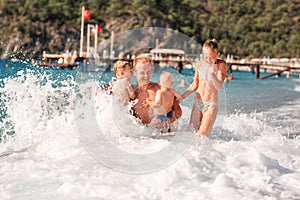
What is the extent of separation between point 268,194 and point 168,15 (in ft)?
326

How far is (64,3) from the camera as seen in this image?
102312 mm

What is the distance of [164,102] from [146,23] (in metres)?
88.3

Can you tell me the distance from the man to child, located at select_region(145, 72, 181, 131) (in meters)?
0.07

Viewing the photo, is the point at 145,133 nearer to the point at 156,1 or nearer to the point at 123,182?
the point at 123,182

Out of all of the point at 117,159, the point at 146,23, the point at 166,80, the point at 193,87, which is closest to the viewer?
the point at 117,159

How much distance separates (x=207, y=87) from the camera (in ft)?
18.2

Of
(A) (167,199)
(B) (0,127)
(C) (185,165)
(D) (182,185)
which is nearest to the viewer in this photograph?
(A) (167,199)

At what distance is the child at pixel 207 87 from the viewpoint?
546 centimetres

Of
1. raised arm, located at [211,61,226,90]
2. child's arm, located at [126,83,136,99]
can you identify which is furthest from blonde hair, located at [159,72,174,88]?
raised arm, located at [211,61,226,90]

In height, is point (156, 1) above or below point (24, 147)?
above

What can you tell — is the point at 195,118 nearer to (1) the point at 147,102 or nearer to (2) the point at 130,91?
(1) the point at 147,102

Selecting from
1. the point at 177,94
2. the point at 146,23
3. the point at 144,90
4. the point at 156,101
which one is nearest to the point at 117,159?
the point at 156,101

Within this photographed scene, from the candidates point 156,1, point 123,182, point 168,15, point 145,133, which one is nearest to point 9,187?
point 123,182

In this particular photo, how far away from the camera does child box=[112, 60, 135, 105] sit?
216 inches
